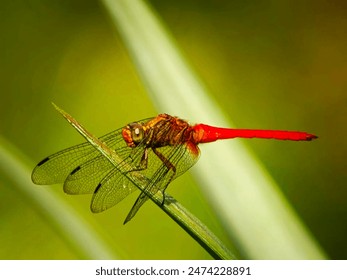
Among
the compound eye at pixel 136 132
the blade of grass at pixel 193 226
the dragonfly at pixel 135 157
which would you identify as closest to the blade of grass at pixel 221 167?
the blade of grass at pixel 193 226

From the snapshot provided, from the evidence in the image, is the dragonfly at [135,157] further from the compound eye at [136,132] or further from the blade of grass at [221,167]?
the blade of grass at [221,167]

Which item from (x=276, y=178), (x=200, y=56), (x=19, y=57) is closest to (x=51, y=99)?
(x=19, y=57)

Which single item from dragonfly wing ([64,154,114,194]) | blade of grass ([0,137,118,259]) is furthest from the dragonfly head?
blade of grass ([0,137,118,259])

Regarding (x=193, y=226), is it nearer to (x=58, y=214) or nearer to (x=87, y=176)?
(x=58, y=214)

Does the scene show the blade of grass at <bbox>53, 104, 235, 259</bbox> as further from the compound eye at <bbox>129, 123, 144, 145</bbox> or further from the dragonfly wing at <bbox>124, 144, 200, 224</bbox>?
the compound eye at <bbox>129, 123, 144, 145</bbox>

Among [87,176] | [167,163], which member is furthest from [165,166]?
[87,176]
